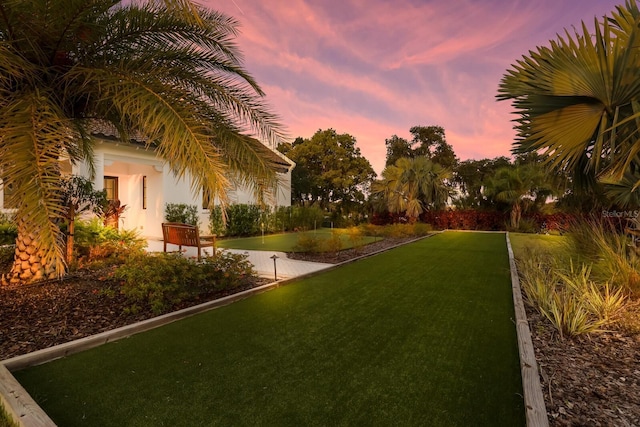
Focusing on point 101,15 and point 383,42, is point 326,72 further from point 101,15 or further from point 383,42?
point 101,15

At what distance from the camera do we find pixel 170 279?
5246 millimetres

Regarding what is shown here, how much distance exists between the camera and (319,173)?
3388 centimetres

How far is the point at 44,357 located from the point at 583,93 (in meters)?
7.29

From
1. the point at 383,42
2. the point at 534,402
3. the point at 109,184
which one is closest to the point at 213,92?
the point at 534,402

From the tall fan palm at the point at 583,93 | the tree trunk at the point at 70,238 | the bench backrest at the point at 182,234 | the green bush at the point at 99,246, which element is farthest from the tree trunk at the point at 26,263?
the tall fan palm at the point at 583,93

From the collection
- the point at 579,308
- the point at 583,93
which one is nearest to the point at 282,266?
the point at 579,308

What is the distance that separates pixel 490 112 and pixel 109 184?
59.3 ft

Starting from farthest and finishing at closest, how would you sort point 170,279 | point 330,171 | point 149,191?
1. point 330,171
2. point 149,191
3. point 170,279

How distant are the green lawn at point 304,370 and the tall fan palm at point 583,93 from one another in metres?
2.65

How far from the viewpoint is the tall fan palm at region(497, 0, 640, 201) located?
433 centimetres

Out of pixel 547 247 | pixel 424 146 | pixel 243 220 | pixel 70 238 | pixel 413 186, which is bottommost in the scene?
pixel 547 247

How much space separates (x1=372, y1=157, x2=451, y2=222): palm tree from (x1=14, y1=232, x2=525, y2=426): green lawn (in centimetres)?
1675

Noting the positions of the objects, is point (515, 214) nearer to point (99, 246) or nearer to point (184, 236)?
point (184, 236)

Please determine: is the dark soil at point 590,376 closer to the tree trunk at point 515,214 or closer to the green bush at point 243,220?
the green bush at point 243,220
